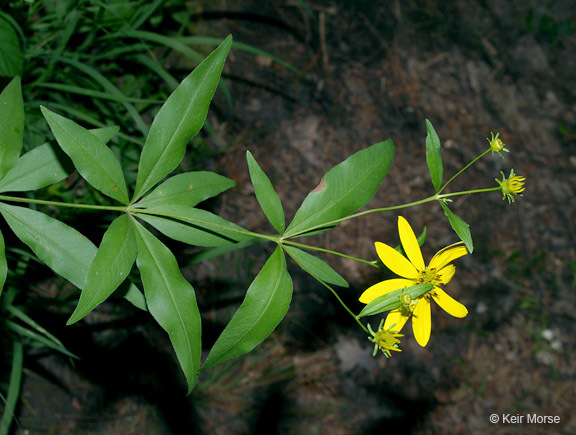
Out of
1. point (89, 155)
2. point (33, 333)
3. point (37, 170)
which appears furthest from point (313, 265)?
point (33, 333)

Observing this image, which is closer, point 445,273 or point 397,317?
point 397,317

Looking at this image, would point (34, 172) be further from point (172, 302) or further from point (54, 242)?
point (172, 302)

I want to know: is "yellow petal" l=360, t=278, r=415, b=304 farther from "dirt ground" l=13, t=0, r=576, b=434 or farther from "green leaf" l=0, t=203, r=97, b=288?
"dirt ground" l=13, t=0, r=576, b=434

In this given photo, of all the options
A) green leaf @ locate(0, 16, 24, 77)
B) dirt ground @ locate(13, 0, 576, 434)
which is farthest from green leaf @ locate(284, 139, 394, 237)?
dirt ground @ locate(13, 0, 576, 434)

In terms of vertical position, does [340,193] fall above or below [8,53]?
below

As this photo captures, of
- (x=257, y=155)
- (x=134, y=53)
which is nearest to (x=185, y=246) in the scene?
(x=257, y=155)

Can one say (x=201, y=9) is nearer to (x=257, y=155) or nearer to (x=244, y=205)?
(x=257, y=155)

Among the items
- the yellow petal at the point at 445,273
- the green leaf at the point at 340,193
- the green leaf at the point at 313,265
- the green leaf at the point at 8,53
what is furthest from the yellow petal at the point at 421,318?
the green leaf at the point at 8,53
